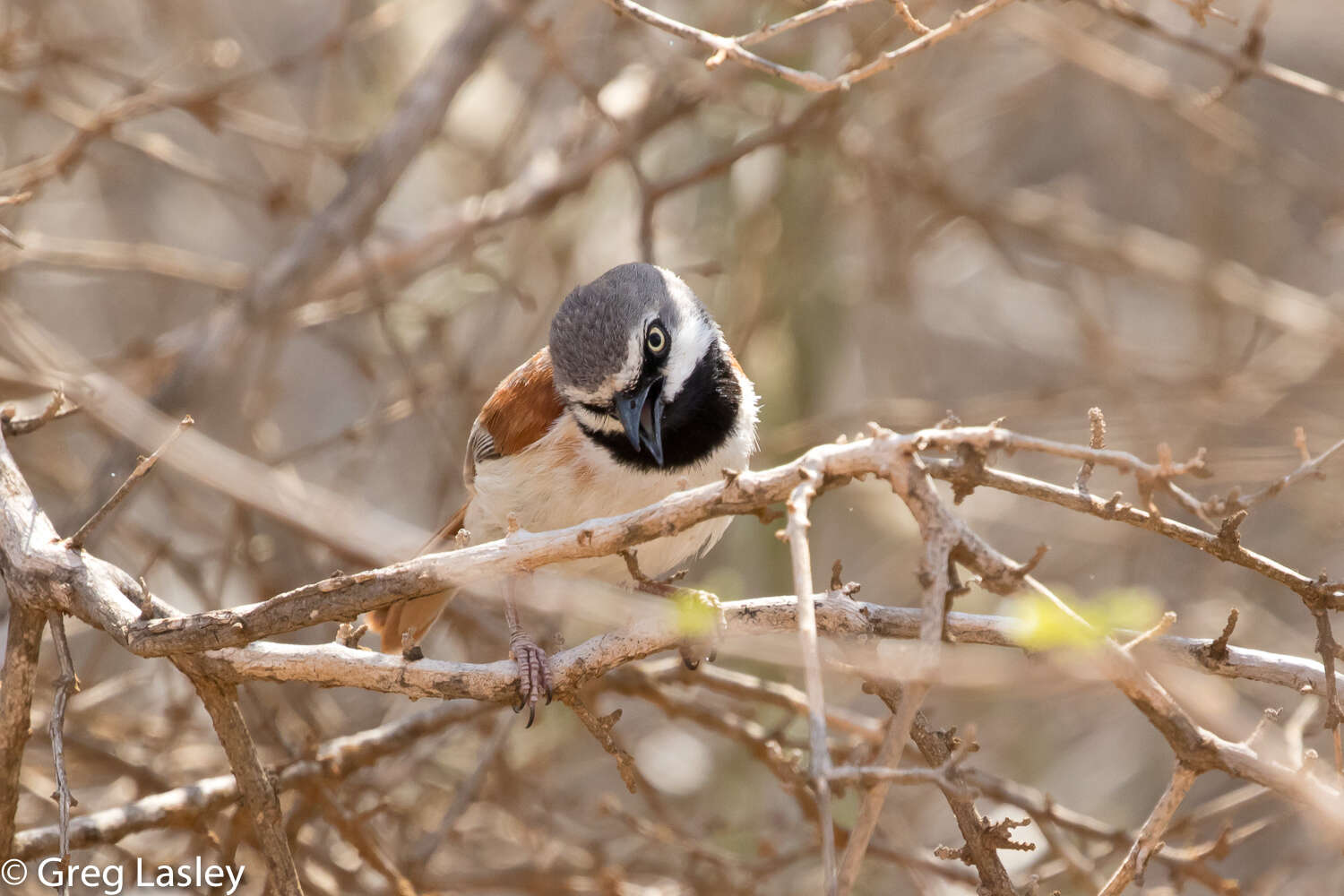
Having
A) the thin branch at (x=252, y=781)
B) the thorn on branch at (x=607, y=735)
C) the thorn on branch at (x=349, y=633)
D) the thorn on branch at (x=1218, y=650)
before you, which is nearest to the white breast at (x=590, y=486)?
the thorn on branch at (x=349, y=633)

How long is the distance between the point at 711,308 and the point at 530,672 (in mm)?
3688

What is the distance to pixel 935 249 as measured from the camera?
697 cm

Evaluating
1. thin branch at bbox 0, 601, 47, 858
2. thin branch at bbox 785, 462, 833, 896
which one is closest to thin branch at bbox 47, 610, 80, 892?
thin branch at bbox 0, 601, 47, 858

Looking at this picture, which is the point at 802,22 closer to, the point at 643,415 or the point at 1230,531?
the point at 643,415

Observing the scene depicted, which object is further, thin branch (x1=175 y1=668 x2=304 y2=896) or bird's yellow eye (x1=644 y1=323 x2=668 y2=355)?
bird's yellow eye (x1=644 y1=323 x2=668 y2=355)

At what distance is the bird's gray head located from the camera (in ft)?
12.6

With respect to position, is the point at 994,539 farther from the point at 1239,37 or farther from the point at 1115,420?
the point at 1239,37

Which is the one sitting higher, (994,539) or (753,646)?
(753,646)

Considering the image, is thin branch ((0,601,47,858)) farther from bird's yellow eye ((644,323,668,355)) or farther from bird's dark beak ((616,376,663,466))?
bird's yellow eye ((644,323,668,355))

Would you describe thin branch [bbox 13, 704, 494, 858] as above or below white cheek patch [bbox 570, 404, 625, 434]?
below

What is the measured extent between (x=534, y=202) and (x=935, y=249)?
244 centimetres

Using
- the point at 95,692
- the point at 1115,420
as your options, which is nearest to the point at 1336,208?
the point at 1115,420

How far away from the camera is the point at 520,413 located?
426 cm

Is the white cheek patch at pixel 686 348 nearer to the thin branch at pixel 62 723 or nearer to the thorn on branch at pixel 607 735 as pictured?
the thorn on branch at pixel 607 735
